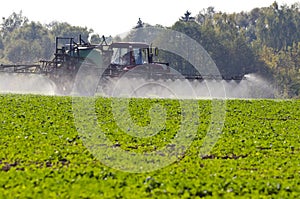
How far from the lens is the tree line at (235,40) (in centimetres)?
9731

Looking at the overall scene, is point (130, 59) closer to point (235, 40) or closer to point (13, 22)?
point (235, 40)

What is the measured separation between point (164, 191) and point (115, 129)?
1075 cm

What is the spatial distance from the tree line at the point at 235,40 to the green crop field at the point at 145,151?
6133 cm

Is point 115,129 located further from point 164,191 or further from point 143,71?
point 143,71

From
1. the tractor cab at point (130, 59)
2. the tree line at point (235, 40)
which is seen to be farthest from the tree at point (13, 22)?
the tractor cab at point (130, 59)

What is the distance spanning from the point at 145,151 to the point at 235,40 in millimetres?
85424

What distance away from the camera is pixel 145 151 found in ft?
64.4

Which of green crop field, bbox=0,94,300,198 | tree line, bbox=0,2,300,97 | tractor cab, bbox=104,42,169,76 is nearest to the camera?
green crop field, bbox=0,94,300,198

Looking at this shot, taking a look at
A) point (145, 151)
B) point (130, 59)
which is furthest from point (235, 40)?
point (145, 151)

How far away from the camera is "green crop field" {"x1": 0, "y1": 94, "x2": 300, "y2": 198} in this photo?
1377 centimetres

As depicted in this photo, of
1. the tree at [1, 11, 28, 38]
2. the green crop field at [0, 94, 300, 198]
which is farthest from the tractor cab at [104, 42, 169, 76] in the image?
the tree at [1, 11, 28, 38]

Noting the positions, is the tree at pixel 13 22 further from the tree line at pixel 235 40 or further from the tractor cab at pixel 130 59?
the tractor cab at pixel 130 59

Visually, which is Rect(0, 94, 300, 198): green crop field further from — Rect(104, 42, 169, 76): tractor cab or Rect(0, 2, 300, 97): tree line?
Rect(0, 2, 300, 97): tree line

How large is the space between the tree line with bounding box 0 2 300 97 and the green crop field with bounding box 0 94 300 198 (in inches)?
2415
